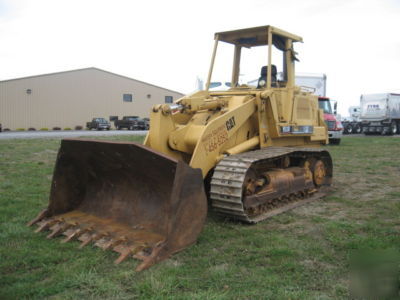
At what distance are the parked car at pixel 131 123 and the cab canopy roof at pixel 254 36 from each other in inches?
1280

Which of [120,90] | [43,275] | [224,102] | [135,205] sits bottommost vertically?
[43,275]

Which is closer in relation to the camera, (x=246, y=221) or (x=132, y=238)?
(x=132, y=238)

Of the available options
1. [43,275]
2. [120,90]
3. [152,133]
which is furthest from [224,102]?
[120,90]

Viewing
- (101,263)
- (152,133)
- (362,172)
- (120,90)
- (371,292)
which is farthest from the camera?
(120,90)

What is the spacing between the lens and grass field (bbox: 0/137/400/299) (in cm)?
347

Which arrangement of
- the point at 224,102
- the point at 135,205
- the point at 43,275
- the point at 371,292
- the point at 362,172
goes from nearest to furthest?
the point at 371,292
the point at 43,275
the point at 135,205
the point at 224,102
the point at 362,172

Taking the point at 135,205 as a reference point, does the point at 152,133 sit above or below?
above

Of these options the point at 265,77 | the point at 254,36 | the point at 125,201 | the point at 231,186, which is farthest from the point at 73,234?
the point at 254,36

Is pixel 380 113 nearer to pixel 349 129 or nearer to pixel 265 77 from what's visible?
pixel 349 129

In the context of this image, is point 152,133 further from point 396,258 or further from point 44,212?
point 396,258

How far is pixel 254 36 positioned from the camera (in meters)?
7.29

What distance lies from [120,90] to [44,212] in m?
40.5

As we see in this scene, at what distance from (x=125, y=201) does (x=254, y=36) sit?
392 cm

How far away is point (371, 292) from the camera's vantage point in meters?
0.65
